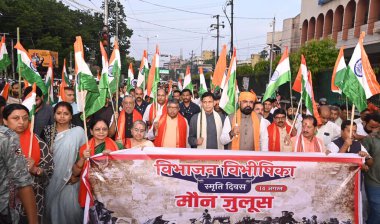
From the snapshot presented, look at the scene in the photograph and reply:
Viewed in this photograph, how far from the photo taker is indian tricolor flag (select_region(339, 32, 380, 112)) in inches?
155

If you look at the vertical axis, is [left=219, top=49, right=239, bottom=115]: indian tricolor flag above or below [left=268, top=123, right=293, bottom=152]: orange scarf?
Result: above

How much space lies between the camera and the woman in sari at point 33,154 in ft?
10.2

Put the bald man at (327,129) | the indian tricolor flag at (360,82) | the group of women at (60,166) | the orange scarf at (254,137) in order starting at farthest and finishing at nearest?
1. the bald man at (327,129)
2. the orange scarf at (254,137)
3. the indian tricolor flag at (360,82)
4. the group of women at (60,166)

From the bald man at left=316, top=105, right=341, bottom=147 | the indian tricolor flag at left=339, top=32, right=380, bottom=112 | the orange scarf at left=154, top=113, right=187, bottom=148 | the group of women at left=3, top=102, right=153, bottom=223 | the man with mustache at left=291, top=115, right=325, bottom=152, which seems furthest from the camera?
the bald man at left=316, top=105, right=341, bottom=147

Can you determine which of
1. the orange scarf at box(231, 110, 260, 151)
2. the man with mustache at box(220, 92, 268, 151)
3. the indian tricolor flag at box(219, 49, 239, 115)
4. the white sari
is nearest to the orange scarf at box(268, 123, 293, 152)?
the man with mustache at box(220, 92, 268, 151)

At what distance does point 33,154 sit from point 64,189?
0.45m

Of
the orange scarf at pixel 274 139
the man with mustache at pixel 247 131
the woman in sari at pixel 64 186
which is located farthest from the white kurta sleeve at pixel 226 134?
the woman in sari at pixel 64 186

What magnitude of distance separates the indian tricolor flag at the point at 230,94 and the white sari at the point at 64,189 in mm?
1984

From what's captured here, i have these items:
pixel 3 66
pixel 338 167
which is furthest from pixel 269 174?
pixel 3 66

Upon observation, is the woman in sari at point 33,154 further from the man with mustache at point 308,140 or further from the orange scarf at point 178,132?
the man with mustache at point 308,140

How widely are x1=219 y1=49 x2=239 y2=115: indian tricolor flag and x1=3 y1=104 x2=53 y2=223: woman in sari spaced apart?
2261mm

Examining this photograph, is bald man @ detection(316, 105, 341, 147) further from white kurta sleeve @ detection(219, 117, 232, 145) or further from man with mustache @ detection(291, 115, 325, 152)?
white kurta sleeve @ detection(219, 117, 232, 145)

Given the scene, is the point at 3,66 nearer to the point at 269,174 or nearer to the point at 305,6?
the point at 269,174

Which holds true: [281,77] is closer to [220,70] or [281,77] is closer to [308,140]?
[220,70]
